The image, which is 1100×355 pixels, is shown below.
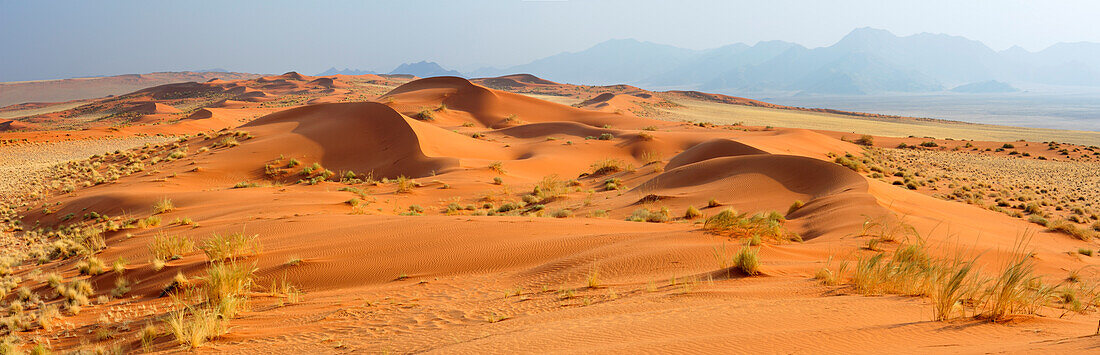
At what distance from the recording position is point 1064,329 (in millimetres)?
4367

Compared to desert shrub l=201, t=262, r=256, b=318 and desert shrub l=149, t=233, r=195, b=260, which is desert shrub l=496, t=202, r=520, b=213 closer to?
desert shrub l=149, t=233, r=195, b=260

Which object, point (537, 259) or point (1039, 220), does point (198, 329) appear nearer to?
point (537, 259)

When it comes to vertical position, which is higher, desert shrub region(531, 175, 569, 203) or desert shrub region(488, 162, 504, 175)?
desert shrub region(488, 162, 504, 175)

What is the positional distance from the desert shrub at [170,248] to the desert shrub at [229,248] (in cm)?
26

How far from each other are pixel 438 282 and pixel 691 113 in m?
72.6

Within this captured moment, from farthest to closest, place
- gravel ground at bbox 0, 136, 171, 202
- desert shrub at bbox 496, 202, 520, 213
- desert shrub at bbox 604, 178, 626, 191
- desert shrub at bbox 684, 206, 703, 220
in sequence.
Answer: gravel ground at bbox 0, 136, 171, 202 → desert shrub at bbox 604, 178, 626, 191 → desert shrub at bbox 496, 202, 520, 213 → desert shrub at bbox 684, 206, 703, 220

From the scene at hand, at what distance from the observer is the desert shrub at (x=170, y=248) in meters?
9.05

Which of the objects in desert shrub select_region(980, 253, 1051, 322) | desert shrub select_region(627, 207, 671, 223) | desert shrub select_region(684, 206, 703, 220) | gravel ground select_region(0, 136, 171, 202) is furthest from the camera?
gravel ground select_region(0, 136, 171, 202)

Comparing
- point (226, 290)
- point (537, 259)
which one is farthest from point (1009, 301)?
point (226, 290)

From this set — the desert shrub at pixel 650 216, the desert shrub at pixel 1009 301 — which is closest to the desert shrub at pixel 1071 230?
the desert shrub at pixel 650 216

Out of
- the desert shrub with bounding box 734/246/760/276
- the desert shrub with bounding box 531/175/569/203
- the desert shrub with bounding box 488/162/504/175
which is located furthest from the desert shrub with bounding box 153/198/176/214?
the desert shrub with bounding box 734/246/760/276

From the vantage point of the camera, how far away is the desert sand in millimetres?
4898

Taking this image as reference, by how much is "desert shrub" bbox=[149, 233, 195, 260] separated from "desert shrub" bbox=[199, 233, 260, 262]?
0.26 meters

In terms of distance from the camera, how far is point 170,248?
920 cm
